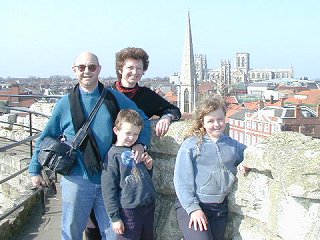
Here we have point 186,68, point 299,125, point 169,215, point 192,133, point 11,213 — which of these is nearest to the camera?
point 192,133

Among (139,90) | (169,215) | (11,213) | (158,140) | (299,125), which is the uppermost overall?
(139,90)

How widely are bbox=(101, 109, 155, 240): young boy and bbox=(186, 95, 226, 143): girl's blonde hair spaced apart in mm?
356

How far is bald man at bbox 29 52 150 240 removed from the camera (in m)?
2.99

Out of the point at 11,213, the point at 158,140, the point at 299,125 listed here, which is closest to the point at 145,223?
the point at 158,140

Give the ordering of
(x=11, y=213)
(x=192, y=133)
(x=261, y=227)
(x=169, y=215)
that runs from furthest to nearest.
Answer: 1. (x=11, y=213)
2. (x=169, y=215)
3. (x=192, y=133)
4. (x=261, y=227)

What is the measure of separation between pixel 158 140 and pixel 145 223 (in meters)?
0.64

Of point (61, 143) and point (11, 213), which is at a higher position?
point (61, 143)

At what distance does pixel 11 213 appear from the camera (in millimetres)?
4488

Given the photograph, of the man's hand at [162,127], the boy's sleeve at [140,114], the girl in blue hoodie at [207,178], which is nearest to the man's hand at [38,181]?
the boy's sleeve at [140,114]

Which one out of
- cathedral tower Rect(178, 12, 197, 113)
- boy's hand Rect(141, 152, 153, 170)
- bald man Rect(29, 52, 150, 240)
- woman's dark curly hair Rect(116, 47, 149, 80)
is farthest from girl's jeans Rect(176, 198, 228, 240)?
cathedral tower Rect(178, 12, 197, 113)

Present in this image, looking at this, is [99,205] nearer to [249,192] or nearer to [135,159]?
[135,159]

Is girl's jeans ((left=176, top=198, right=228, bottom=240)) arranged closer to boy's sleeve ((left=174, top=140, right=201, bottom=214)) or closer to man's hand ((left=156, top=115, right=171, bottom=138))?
boy's sleeve ((left=174, top=140, right=201, bottom=214))

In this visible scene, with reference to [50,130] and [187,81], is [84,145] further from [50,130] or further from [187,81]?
[187,81]

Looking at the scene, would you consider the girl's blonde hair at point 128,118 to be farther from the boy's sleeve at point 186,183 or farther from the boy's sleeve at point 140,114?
the boy's sleeve at point 186,183
